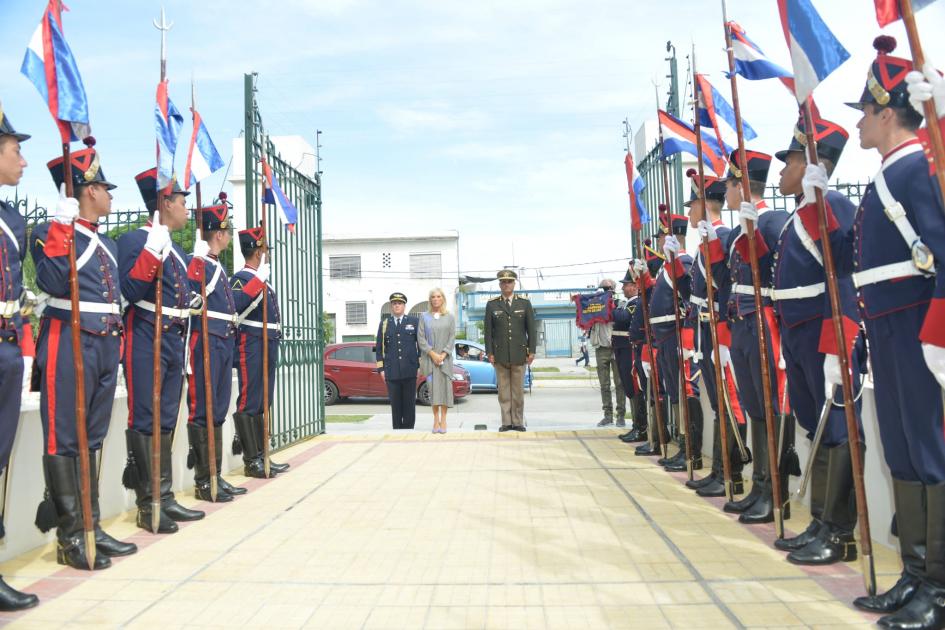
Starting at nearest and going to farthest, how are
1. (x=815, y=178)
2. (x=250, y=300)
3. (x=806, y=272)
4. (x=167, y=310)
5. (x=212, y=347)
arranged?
(x=815, y=178), (x=806, y=272), (x=167, y=310), (x=212, y=347), (x=250, y=300)

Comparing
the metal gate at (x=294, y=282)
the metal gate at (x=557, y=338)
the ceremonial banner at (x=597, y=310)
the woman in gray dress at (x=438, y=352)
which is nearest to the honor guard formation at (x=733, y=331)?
the metal gate at (x=294, y=282)

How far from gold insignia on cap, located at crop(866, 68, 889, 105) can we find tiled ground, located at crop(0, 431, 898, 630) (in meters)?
1.95

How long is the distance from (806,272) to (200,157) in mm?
4027

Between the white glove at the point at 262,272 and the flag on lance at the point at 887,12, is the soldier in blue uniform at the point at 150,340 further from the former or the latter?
the flag on lance at the point at 887,12

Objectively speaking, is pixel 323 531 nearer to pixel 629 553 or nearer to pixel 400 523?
pixel 400 523

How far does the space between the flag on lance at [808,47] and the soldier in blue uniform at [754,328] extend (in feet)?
2.90

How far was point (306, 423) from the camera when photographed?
816cm

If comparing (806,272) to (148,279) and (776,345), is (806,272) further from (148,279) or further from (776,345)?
(148,279)

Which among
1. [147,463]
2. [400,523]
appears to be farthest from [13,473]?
[400,523]

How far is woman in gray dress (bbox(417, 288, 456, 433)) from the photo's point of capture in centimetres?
887

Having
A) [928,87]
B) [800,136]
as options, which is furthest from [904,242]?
[800,136]

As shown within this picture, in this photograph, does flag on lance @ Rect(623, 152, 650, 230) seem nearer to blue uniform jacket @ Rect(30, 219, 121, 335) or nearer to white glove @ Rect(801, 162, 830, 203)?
white glove @ Rect(801, 162, 830, 203)

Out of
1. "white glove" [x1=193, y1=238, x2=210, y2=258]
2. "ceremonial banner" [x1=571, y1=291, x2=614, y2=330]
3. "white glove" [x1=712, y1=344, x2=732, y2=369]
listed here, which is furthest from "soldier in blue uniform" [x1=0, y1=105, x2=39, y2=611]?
"ceremonial banner" [x1=571, y1=291, x2=614, y2=330]

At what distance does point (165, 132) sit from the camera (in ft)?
15.1
